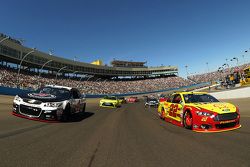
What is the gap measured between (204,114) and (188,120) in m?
0.99

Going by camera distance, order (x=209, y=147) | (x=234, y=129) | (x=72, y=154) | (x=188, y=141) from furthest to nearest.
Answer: (x=234, y=129) < (x=188, y=141) < (x=209, y=147) < (x=72, y=154)

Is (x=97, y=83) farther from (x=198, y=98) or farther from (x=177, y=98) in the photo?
(x=198, y=98)

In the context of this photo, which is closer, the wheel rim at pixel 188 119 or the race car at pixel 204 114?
the race car at pixel 204 114

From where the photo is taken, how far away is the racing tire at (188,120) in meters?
7.78

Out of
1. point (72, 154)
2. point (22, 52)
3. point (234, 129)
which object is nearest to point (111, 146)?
point (72, 154)

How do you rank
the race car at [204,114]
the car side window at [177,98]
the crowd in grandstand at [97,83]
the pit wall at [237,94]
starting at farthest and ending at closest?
1. the crowd in grandstand at [97,83]
2. the pit wall at [237,94]
3. the car side window at [177,98]
4. the race car at [204,114]

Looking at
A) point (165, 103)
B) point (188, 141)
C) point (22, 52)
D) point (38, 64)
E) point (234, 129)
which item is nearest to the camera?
point (188, 141)

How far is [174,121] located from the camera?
957 centimetres

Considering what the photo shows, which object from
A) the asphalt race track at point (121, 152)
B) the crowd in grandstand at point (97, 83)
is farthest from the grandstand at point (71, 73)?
the asphalt race track at point (121, 152)

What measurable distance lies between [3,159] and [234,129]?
22.1 ft

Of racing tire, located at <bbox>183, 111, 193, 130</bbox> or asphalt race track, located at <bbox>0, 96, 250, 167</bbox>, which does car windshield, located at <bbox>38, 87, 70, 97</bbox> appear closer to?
asphalt race track, located at <bbox>0, 96, 250, 167</bbox>

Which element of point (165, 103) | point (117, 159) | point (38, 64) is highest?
point (38, 64)

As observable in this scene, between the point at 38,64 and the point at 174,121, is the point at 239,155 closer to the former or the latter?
the point at 174,121

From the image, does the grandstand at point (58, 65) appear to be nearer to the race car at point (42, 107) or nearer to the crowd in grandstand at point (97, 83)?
the crowd in grandstand at point (97, 83)
